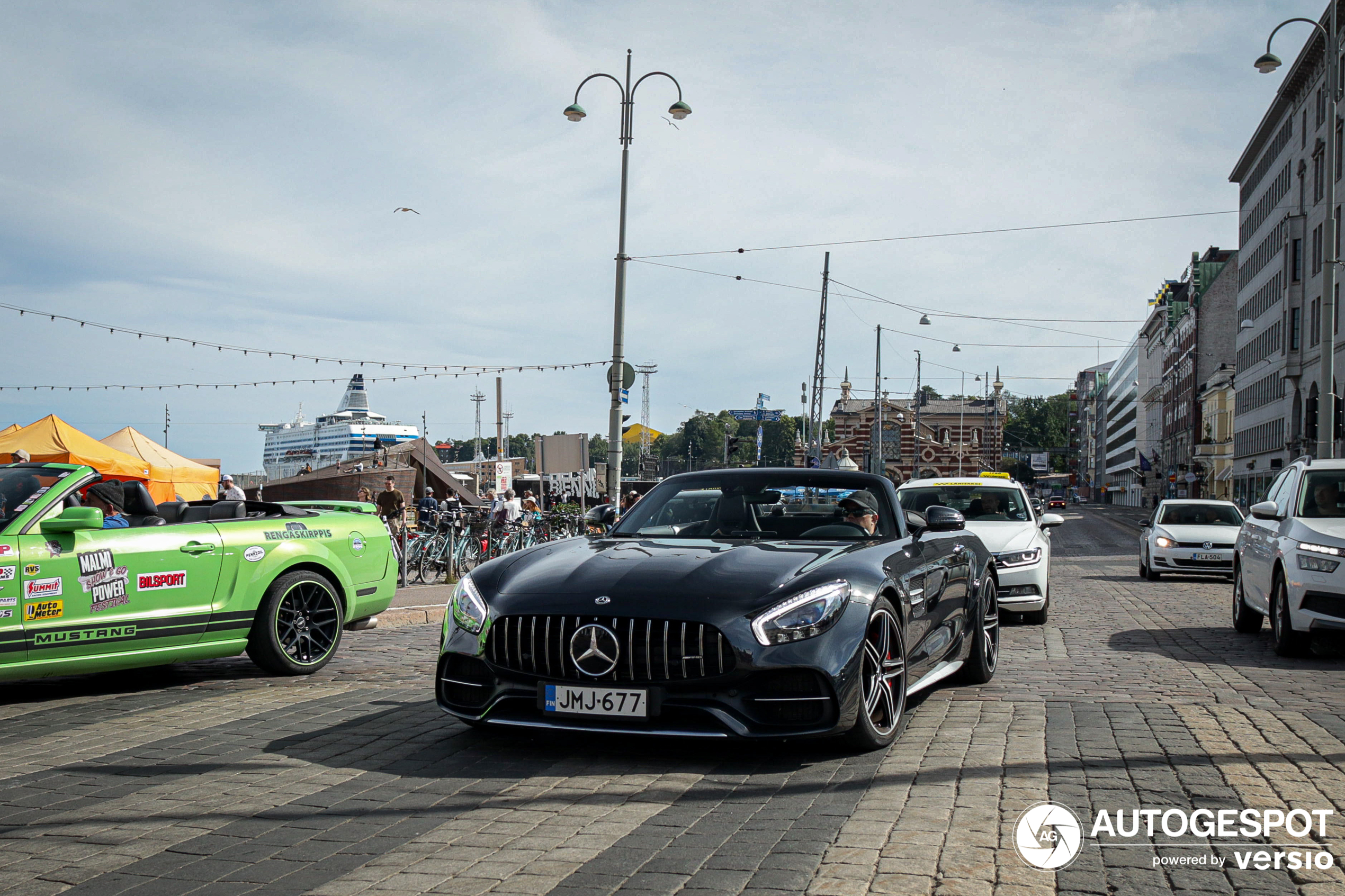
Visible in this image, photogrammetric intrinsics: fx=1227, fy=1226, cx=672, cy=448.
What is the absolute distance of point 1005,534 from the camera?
12.8 m

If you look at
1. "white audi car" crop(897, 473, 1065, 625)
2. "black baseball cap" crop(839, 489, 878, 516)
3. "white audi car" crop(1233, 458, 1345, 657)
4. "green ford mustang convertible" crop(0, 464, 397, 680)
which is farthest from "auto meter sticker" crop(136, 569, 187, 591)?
"white audi car" crop(1233, 458, 1345, 657)

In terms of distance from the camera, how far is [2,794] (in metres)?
4.89

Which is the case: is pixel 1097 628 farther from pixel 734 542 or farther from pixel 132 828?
pixel 132 828

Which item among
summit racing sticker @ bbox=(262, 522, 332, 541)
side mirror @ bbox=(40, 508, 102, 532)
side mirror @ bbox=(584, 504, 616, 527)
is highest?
side mirror @ bbox=(584, 504, 616, 527)

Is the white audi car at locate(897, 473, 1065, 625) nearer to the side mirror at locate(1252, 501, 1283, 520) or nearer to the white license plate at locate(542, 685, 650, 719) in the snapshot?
the side mirror at locate(1252, 501, 1283, 520)

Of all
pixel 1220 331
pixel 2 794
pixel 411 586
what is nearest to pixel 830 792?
pixel 2 794

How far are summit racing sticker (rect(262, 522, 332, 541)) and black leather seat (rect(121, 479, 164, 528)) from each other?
0.70 meters

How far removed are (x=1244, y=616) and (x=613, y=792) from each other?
8.84m

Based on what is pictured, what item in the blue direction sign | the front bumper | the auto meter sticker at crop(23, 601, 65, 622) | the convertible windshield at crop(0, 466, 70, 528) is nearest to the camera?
the auto meter sticker at crop(23, 601, 65, 622)

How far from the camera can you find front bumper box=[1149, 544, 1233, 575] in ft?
62.3

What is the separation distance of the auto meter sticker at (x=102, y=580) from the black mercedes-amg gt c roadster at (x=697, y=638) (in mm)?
2721

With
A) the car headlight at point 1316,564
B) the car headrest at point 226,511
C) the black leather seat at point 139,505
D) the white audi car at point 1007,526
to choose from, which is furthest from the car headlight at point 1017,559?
the black leather seat at point 139,505

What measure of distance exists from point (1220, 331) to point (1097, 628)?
91.3 m

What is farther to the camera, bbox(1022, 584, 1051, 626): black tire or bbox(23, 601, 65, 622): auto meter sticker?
bbox(1022, 584, 1051, 626): black tire
